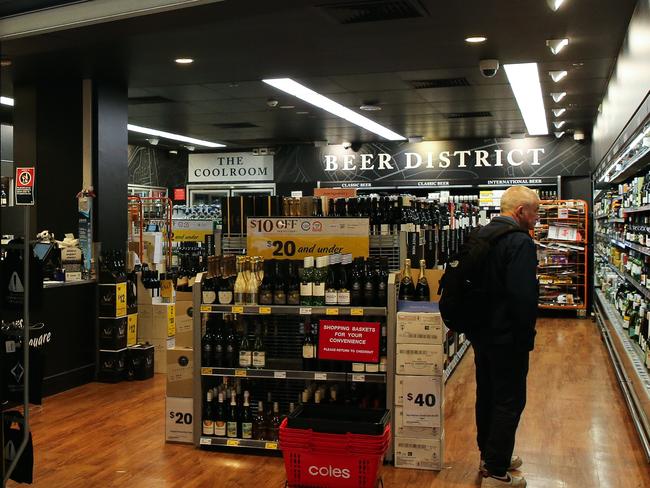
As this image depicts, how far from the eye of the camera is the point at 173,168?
48.9 ft

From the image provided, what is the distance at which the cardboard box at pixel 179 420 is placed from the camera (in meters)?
5.09

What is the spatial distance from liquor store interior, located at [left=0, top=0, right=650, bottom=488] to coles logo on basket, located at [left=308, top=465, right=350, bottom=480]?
0.01 m

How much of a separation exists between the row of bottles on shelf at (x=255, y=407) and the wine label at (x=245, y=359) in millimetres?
154

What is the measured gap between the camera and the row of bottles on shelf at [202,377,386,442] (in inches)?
191

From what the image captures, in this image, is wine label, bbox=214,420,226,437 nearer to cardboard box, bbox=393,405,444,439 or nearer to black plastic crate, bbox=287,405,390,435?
black plastic crate, bbox=287,405,390,435

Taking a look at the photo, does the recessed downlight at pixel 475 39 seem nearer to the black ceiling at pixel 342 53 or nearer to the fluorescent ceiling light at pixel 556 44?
the black ceiling at pixel 342 53

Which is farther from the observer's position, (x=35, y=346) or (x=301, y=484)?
(x=301, y=484)

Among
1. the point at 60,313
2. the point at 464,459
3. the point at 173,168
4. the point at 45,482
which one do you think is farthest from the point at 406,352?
the point at 173,168

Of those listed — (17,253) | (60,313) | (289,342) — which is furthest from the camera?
(60,313)

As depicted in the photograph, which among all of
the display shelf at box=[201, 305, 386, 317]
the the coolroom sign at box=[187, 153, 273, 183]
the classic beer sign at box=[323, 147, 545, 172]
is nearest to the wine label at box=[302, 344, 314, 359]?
the display shelf at box=[201, 305, 386, 317]

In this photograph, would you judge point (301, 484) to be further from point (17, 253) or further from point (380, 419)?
point (17, 253)

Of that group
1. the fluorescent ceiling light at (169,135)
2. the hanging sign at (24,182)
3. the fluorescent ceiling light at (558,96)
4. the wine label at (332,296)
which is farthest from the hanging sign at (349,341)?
the fluorescent ceiling light at (169,135)

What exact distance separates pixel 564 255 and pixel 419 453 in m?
8.28

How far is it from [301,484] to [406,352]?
1.11 m
